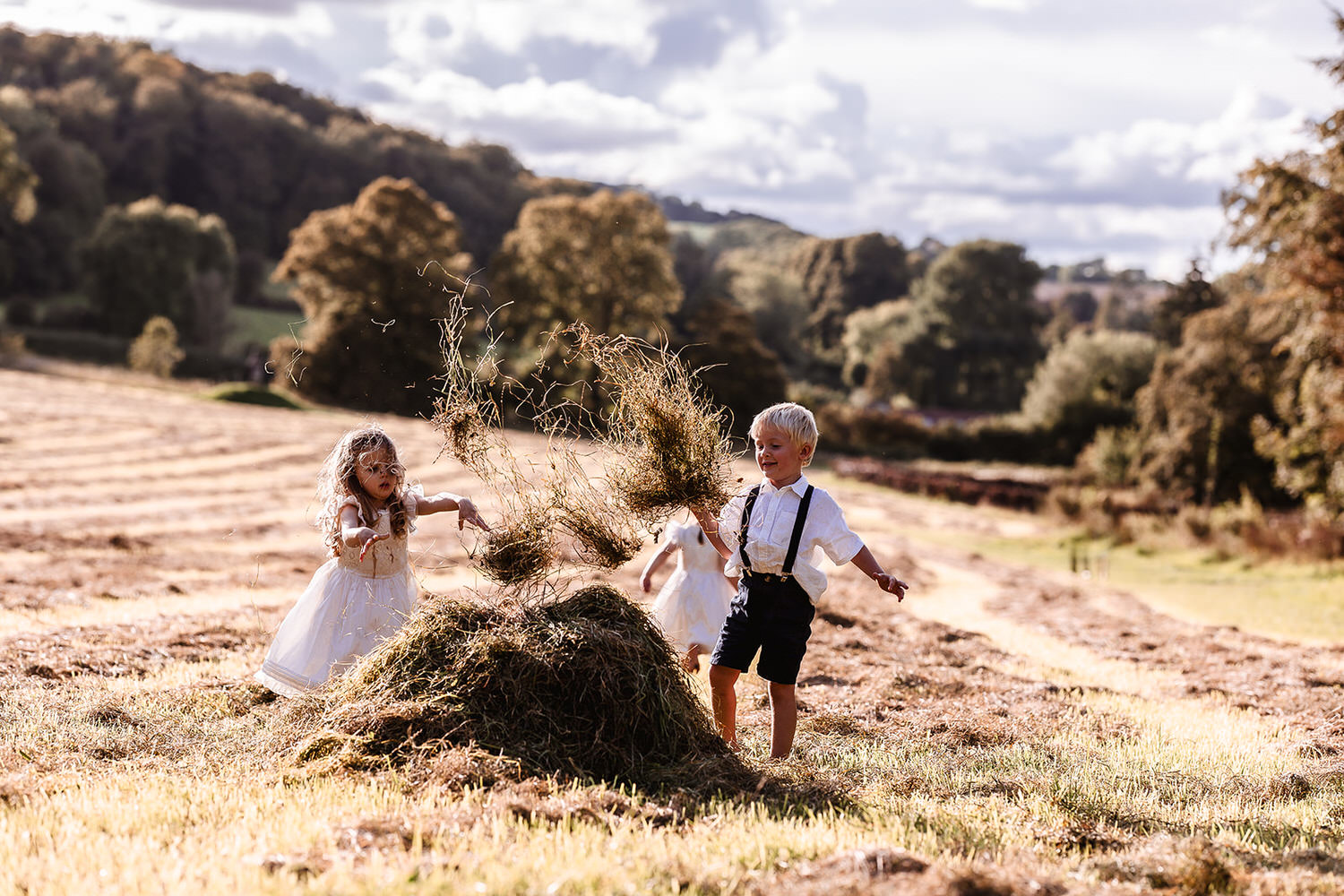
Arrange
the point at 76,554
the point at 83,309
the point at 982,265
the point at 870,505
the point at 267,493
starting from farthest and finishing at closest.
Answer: the point at 982,265
the point at 83,309
the point at 870,505
the point at 267,493
the point at 76,554

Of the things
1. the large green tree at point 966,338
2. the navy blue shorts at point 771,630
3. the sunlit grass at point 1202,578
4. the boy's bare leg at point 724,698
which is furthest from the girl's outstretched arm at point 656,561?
the large green tree at point 966,338

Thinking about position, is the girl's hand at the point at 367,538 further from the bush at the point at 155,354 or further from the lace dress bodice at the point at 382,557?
the bush at the point at 155,354

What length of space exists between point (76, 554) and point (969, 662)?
1178 cm

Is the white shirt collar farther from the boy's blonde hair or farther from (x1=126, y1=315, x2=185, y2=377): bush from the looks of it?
(x1=126, y1=315, x2=185, y2=377): bush

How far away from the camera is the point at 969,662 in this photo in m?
10.8

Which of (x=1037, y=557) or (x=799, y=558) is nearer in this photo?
(x=799, y=558)

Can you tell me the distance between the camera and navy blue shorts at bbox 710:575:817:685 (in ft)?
20.1

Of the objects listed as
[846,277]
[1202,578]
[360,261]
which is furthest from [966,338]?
[1202,578]

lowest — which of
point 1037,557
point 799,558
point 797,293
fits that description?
point 1037,557

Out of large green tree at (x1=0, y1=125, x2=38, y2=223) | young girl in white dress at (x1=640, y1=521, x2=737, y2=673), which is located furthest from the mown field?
large green tree at (x1=0, y1=125, x2=38, y2=223)

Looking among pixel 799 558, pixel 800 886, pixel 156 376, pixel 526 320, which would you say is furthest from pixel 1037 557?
pixel 156 376

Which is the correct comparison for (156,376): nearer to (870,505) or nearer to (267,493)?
(267,493)

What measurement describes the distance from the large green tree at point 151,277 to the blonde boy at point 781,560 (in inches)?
2802

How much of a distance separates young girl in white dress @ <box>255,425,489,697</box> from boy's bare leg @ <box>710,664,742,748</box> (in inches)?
65.2
